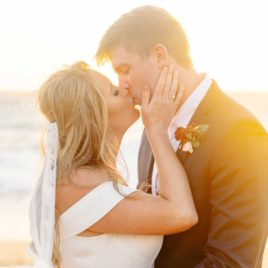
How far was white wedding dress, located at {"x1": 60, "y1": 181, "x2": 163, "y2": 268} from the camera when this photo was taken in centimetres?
315

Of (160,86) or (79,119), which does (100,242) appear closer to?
(79,119)

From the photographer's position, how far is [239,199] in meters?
2.87

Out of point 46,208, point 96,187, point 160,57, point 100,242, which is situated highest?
point 160,57

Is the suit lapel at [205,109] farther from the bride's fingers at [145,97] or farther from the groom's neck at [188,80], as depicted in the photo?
the bride's fingers at [145,97]

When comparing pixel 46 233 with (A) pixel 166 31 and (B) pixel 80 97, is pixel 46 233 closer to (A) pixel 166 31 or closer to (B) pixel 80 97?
(B) pixel 80 97

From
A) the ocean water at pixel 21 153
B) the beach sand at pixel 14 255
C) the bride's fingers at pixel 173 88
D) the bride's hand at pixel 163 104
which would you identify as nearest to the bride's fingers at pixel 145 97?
the bride's hand at pixel 163 104

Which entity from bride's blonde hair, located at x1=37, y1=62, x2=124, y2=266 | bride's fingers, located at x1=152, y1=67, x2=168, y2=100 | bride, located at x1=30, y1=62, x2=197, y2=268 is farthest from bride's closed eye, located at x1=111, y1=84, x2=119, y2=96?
bride's fingers, located at x1=152, y1=67, x2=168, y2=100

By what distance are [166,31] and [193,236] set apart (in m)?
1.06

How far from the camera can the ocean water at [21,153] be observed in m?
11.5

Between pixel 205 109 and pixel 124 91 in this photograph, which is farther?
pixel 124 91

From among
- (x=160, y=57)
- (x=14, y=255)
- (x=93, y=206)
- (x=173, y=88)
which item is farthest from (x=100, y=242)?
(x=14, y=255)

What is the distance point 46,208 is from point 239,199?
3.13ft

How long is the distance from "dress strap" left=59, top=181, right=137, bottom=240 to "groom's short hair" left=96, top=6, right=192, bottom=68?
690 mm

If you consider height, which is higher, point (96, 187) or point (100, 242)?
point (96, 187)
